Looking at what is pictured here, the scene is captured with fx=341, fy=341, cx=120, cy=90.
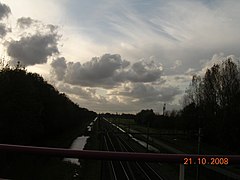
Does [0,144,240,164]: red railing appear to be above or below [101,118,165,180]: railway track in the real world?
above

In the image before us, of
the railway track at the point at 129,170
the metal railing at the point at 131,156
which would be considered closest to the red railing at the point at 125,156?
the metal railing at the point at 131,156

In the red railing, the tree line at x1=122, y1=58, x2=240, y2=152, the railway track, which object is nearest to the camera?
the red railing

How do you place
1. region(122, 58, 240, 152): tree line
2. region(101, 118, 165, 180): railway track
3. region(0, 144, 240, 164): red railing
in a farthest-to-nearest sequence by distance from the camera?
region(122, 58, 240, 152): tree line → region(101, 118, 165, 180): railway track → region(0, 144, 240, 164): red railing

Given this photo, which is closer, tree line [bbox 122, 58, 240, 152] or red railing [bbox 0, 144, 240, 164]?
red railing [bbox 0, 144, 240, 164]

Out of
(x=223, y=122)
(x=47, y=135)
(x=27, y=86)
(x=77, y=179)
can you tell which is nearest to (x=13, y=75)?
(x=27, y=86)

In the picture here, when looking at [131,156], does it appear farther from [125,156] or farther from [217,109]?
[217,109]

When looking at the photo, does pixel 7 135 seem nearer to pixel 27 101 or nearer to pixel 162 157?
pixel 27 101

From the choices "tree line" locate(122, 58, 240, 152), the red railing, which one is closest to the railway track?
the red railing

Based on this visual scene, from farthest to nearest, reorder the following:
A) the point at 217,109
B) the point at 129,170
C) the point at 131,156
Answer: the point at 217,109 → the point at 129,170 → the point at 131,156

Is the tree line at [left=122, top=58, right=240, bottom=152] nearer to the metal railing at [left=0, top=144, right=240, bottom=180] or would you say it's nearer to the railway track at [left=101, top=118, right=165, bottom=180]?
the railway track at [left=101, top=118, right=165, bottom=180]

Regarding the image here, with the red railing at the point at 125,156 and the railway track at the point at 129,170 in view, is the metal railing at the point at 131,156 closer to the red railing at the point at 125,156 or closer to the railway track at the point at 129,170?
the red railing at the point at 125,156

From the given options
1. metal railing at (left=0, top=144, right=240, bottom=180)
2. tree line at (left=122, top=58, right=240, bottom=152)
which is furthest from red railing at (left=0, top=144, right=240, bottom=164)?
tree line at (left=122, top=58, right=240, bottom=152)

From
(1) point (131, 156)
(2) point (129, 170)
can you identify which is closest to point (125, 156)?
(1) point (131, 156)

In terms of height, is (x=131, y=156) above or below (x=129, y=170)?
above
